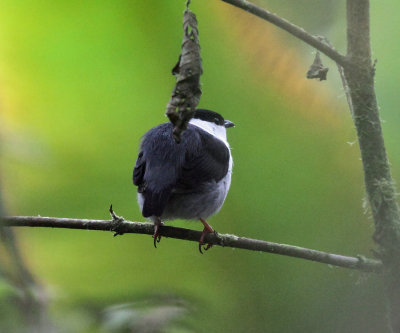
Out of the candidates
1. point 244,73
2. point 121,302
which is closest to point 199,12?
point 244,73

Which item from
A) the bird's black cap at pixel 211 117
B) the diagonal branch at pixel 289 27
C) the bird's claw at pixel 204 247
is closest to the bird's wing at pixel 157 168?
the bird's claw at pixel 204 247

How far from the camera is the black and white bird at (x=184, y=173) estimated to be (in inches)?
108

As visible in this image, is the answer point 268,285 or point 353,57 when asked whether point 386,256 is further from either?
point 268,285

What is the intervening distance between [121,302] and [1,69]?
75.0 inches

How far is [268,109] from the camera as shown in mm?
2881

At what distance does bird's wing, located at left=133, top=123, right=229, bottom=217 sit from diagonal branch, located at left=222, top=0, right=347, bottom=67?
3.59 feet

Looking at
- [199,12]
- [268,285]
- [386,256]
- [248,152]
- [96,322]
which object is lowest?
[268,285]

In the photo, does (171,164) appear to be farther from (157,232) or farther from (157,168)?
(157,232)

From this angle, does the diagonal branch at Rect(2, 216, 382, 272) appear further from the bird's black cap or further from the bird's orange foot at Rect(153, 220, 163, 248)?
the bird's black cap

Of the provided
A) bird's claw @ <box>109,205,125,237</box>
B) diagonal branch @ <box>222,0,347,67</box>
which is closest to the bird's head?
bird's claw @ <box>109,205,125,237</box>

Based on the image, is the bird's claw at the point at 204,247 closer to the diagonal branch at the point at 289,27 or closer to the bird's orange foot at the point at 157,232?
the bird's orange foot at the point at 157,232

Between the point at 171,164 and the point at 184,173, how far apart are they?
7cm

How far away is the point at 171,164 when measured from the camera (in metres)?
2.81

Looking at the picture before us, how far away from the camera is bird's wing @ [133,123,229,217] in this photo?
8.83 ft
